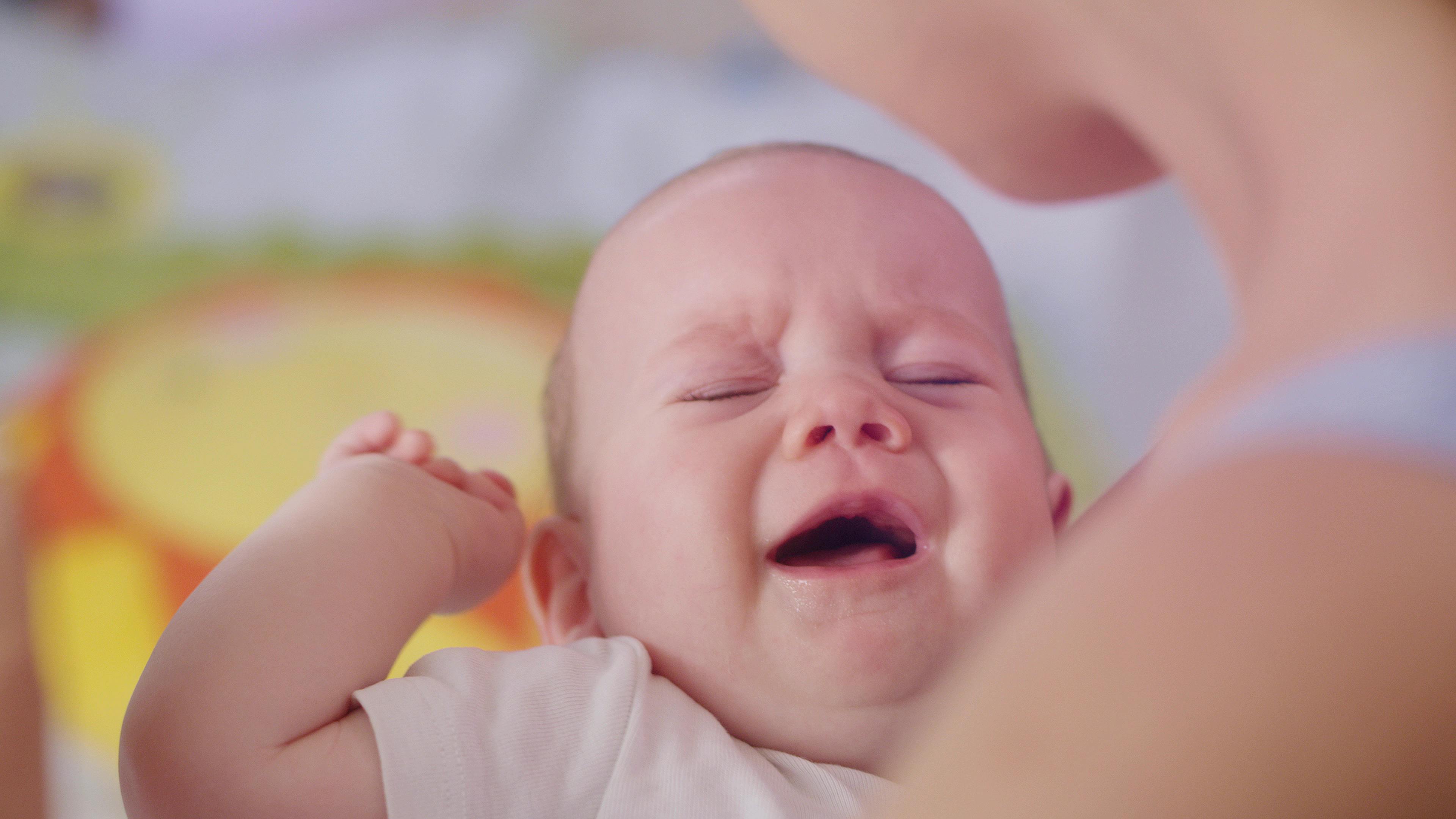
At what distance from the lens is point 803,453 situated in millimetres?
785

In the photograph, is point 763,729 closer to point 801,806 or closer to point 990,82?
point 801,806

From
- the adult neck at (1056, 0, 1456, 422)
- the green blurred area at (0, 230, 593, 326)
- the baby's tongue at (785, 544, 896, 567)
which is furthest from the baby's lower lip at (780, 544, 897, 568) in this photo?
the green blurred area at (0, 230, 593, 326)

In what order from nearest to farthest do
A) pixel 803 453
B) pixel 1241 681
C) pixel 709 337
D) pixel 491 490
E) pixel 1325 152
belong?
pixel 1241 681 → pixel 1325 152 → pixel 803 453 → pixel 709 337 → pixel 491 490

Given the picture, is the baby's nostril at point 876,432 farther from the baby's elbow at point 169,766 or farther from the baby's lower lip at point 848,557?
the baby's elbow at point 169,766

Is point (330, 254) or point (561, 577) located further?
point (330, 254)

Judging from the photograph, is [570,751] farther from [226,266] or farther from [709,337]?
[226,266]

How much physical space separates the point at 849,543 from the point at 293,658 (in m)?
0.38

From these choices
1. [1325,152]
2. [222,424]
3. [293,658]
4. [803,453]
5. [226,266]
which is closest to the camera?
[1325,152]

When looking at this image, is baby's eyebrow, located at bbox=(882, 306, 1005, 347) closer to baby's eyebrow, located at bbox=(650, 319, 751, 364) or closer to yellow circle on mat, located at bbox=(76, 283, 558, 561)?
baby's eyebrow, located at bbox=(650, 319, 751, 364)

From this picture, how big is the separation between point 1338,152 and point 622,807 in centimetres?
53

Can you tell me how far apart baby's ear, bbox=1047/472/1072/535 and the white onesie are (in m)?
0.37

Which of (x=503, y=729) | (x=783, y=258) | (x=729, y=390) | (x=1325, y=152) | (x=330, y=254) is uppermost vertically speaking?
(x=1325, y=152)

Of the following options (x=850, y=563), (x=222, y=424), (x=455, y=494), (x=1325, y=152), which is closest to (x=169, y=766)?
(x=455, y=494)

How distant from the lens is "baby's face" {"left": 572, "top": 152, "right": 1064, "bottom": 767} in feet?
2.52
